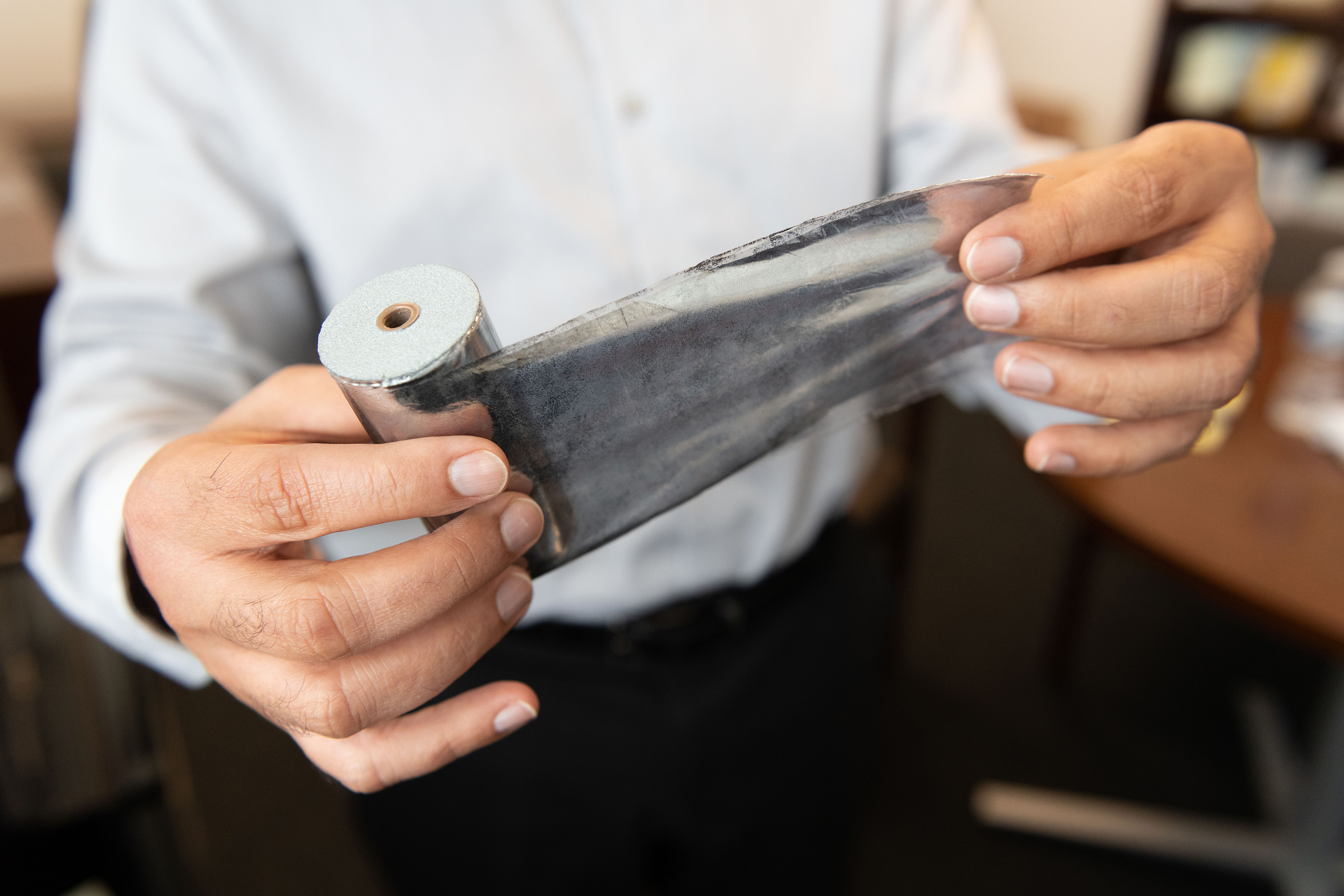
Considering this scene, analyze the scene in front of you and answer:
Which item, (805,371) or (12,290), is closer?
(805,371)

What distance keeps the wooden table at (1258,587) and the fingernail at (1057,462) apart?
57 centimetres

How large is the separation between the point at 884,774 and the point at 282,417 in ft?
5.88

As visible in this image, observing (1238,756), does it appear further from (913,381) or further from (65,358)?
(65,358)

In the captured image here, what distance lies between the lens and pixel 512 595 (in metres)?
0.51

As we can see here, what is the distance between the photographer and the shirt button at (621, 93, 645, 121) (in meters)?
0.80

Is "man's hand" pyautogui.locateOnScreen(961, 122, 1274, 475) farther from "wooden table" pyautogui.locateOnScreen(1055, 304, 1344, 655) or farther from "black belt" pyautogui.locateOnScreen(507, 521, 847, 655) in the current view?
"wooden table" pyautogui.locateOnScreen(1055, 304, 1344, 655)

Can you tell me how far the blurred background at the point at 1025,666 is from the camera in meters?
1.21

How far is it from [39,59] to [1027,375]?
Answer: 11.2ft

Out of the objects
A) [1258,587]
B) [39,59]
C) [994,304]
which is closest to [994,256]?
[994,304]

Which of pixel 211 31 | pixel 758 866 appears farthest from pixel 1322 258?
pixel 211 31

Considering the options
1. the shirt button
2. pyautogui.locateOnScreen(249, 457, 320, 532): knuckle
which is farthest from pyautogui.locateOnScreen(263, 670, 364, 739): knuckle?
the shirt button

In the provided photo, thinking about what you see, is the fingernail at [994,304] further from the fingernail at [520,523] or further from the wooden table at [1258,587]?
the wooden table at [1258,587]

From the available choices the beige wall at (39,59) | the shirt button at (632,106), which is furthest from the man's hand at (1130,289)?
the beige wall at (39,59)

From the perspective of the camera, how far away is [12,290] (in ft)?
5.63
